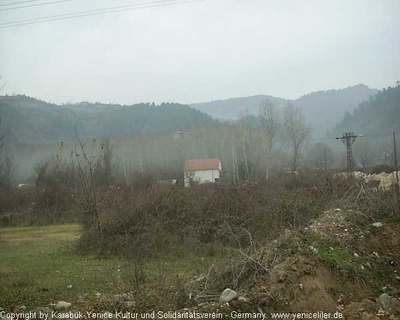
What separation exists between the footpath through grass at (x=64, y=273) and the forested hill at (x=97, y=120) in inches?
2110

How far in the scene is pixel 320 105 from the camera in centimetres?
11494

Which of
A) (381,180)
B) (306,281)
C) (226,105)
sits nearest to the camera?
(306,281)

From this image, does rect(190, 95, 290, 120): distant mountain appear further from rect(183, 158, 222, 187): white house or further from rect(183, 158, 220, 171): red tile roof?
rect(183, 158, 222, 187): white house

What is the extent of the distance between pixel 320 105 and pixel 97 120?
6496cm

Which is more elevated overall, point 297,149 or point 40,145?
point 40,145

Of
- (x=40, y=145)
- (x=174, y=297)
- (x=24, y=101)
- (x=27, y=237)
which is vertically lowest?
(x=27, y=237)

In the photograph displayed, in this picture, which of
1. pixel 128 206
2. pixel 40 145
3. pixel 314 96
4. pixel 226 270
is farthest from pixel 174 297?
pixel 314 96

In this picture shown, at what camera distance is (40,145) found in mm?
60000

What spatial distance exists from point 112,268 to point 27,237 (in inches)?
417

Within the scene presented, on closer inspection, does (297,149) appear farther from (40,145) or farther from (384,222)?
(384,222)

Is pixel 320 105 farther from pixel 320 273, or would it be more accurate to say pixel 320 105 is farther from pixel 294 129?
pixel 320 273

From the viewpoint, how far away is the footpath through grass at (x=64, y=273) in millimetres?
8000

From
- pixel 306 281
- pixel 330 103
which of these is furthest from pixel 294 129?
pixel 330 103

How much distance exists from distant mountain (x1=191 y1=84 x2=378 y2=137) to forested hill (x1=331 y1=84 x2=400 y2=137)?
2079cm
